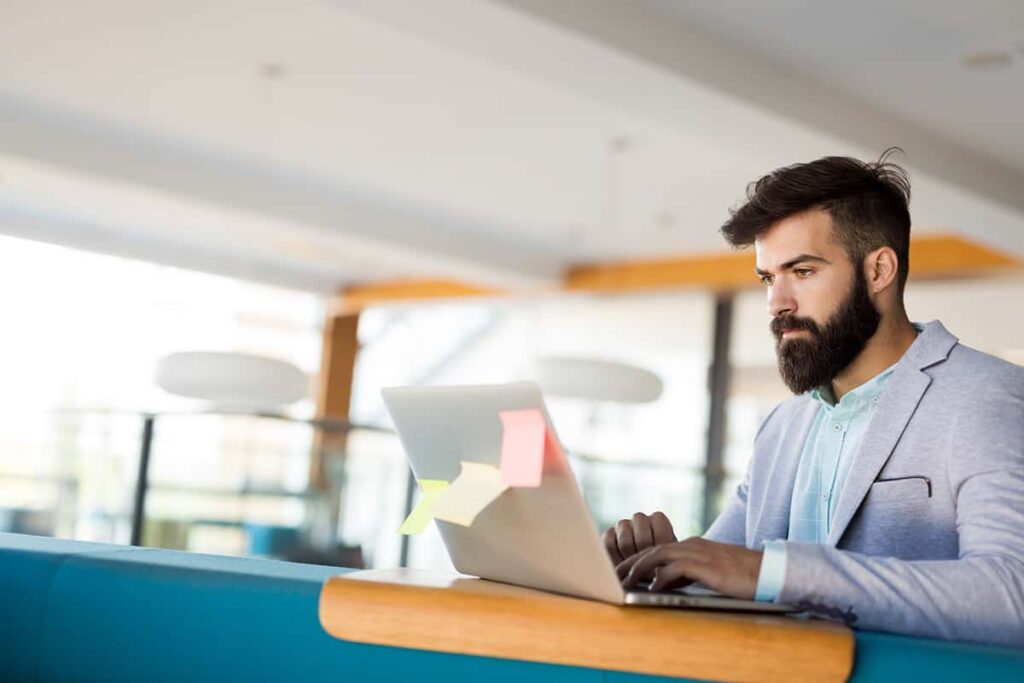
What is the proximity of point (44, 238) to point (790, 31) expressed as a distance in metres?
6.36

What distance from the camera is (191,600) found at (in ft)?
4.46

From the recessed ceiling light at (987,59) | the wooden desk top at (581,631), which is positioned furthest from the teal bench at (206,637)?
the recessed ceiling light at (987,59)

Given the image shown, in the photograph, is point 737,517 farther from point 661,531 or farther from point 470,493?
point 470,493

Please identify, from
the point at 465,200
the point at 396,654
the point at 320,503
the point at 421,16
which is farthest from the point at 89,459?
the point at 396,654

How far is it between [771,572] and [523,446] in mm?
271

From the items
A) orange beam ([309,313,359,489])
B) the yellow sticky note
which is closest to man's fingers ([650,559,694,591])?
the yellow sticky note

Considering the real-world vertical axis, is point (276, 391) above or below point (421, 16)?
below

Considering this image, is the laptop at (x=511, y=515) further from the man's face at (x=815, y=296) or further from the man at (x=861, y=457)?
the man's face at (x=815, y=296)

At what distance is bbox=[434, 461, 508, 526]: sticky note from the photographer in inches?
50.6

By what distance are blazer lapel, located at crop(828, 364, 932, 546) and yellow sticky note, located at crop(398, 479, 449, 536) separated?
524mm

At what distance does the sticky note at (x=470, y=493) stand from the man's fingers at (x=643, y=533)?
301mm

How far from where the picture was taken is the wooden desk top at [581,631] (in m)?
1.08

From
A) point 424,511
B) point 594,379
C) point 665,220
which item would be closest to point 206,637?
point 424,511

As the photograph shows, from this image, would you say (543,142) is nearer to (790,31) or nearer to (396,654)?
(790,31)
